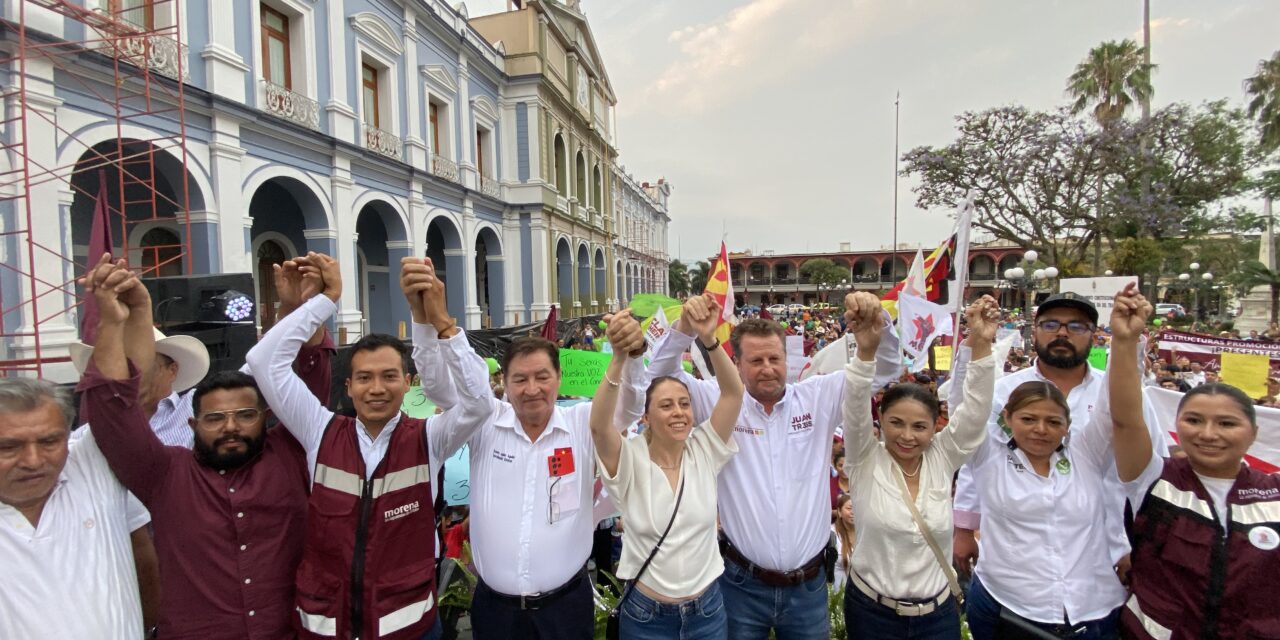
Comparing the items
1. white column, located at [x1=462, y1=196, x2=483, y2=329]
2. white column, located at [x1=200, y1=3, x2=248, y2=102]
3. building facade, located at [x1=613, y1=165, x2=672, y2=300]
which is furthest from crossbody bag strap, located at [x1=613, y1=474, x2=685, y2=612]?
building facade, located at [x1=613, y1=165, x2=672, y2=300]

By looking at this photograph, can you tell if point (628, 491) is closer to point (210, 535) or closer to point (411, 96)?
point (210, 535)

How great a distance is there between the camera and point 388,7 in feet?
44.9

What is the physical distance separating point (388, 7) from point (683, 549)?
1522cm

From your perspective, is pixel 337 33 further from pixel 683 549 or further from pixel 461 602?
pixel 683 549

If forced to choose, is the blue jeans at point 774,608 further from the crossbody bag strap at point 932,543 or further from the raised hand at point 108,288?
the raised hand at point 108,288

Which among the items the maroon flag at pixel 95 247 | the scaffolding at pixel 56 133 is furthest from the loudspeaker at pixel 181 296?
the scaffolding at pixel 56 133

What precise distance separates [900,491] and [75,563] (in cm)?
291

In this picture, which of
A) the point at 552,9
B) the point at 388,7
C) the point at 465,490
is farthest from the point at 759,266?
the point at 465,490

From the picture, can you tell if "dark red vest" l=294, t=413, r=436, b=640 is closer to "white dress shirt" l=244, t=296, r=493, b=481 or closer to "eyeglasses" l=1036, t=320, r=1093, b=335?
"white dress shirt" l=244, t=296, r=493, b=481

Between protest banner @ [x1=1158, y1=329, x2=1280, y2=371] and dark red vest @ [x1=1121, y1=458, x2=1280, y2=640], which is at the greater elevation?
protest banner @ [x1=1158, y1=329, x2=1280, y2=371]

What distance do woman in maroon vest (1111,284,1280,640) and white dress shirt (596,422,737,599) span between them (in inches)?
62.3

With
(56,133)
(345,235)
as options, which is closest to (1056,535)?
(56,133)

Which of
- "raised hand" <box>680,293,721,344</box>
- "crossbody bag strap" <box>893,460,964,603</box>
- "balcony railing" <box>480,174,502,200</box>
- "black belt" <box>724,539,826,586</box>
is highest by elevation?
"balcony railing" <box>480,174,502,200</box>

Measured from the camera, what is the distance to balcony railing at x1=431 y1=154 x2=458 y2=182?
1592 centimetres
